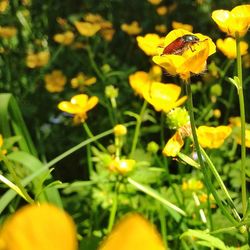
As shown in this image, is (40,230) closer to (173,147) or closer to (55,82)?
(173,147)

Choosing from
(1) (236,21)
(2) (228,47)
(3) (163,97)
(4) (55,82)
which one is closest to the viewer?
(1) (236,21)

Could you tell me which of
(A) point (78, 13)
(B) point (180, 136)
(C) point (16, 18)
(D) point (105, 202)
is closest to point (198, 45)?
(B) point (180, 136)

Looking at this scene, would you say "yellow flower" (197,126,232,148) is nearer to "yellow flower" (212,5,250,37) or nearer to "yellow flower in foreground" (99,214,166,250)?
"yellow flower" (212,5,250,37)

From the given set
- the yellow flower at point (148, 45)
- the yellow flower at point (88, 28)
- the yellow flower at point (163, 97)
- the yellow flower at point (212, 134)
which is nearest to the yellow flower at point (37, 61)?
the yellow flower at point (88, 28)

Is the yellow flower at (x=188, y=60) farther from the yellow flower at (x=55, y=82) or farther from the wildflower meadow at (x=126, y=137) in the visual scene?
the yellow flower at (x=55, y=82)

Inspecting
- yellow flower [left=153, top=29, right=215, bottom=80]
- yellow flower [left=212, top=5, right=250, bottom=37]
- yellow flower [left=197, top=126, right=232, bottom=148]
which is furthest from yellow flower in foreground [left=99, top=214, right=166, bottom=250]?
yellow flower [left=197, top=126, right=232, bottom=148]

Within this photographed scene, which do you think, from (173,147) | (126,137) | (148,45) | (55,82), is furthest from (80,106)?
(55,82)
